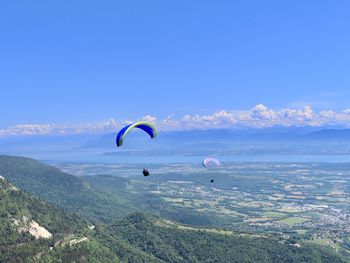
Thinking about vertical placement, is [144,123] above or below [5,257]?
above

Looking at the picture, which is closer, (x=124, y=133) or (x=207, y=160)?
(x=124, y=133)

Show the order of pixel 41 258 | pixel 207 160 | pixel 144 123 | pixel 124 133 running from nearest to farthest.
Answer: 1. pixel 124 133
2. pixel 144 123
3. pixel 207 160
4. pixel 41 258

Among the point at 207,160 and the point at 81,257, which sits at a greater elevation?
the point at 207,160

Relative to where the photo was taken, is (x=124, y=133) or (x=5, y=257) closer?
(x=124, y=133)

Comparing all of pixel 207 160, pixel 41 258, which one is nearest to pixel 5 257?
pixel 41 258

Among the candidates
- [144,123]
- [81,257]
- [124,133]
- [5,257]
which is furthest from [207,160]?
[5,257]

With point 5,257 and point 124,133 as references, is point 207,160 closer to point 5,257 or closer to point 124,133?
point 124,133

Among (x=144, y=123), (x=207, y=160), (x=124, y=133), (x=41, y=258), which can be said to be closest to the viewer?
(x=124, y=133)

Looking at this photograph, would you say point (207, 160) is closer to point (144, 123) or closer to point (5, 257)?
point (144, 123)

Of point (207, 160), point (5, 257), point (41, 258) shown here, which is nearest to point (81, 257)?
point (41, 258)
